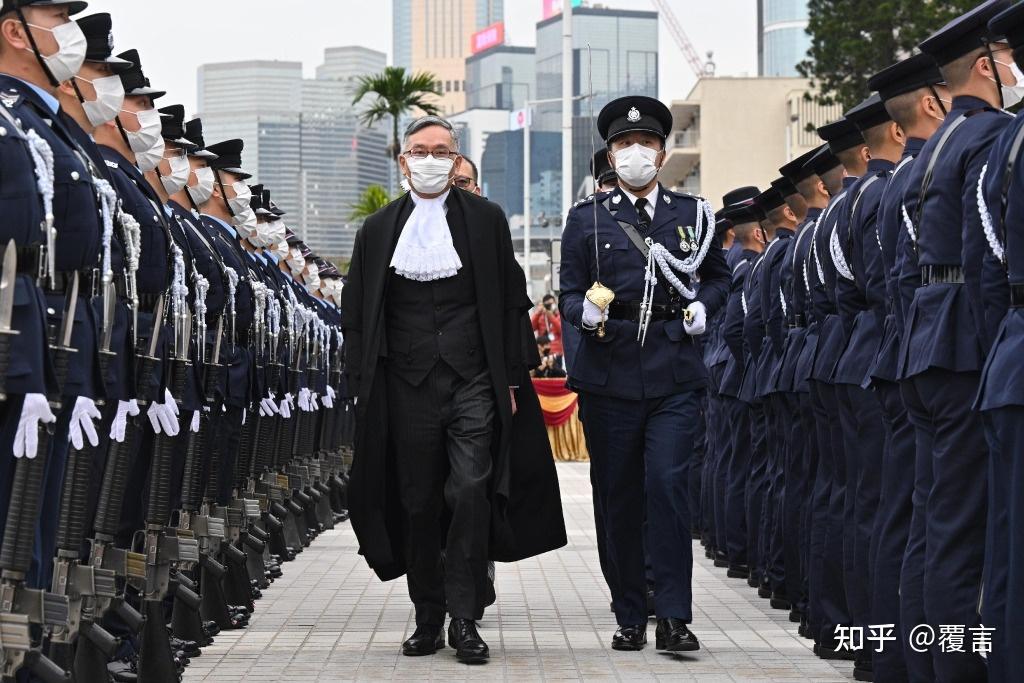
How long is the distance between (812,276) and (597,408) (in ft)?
3.84

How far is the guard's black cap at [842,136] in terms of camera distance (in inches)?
351

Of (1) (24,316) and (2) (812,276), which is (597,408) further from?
(1) (24,316)

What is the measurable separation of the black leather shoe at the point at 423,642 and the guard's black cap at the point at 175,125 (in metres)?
3.29

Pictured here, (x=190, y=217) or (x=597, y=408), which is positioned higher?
(x=190, y=217)

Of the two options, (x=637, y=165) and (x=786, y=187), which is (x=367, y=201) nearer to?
(x=786, y=187)

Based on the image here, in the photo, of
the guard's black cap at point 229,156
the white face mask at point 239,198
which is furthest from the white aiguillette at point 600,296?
the guard's black cap at point 229,156

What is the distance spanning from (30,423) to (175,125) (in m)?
5.17

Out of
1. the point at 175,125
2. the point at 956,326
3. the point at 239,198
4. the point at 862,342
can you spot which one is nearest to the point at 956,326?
the point at 956,326

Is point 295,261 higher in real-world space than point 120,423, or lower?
higher

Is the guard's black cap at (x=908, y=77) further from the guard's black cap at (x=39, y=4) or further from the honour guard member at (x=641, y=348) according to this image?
the guard's black cap at (x=39, y=4)

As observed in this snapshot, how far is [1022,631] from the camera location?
215 inches

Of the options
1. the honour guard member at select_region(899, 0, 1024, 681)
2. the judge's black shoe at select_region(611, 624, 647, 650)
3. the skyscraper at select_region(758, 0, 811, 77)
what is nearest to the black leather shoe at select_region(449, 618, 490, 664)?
the judge's black shoe at select_region(611, 624, 647, 650)

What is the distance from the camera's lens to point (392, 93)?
43.8 m

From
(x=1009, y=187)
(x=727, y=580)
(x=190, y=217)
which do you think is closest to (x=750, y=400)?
(x=727, y=580)
